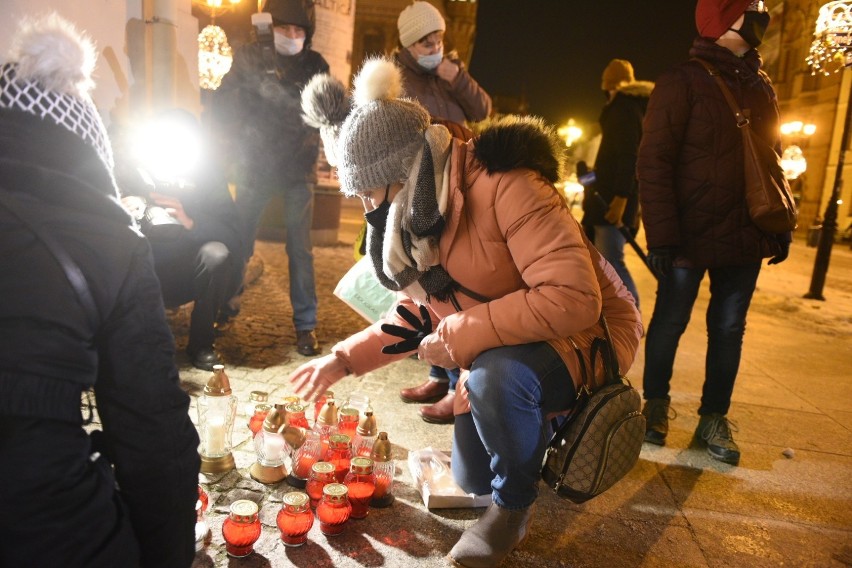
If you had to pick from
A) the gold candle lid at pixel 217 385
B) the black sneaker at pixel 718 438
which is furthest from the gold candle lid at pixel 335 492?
the black sneaker at pixel 718 438

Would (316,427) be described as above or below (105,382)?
below

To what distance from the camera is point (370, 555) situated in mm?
2205

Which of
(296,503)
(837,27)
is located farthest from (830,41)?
(296,503)

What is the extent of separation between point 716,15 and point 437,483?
2.76 meters

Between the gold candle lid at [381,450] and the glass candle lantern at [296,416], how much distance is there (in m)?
0.41

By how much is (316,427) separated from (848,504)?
2.62m

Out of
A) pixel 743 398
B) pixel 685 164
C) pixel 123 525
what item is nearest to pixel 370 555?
pixel 123 525

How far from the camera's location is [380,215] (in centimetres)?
227

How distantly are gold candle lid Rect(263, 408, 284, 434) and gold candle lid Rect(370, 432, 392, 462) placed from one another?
430mm

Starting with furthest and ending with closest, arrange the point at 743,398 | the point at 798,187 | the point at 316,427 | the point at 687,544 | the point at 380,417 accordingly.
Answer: the point at 798,187 → the point at 743,398 → the point at 380,417 → the point at 316,427 → the point at 687,544

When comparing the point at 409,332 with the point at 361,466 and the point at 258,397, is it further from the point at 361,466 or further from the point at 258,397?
the point at 258,397

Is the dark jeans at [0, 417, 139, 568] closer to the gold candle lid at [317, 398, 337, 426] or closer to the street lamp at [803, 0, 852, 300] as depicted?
the gold candle lid at [317, 398, 337, 426]

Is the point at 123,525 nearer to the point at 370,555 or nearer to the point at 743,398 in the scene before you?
the point at 370,555

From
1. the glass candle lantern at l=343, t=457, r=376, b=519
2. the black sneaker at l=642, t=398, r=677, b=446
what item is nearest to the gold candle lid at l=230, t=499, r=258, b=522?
the glass candle lantern at l=343, t=457, r=376, b=519
